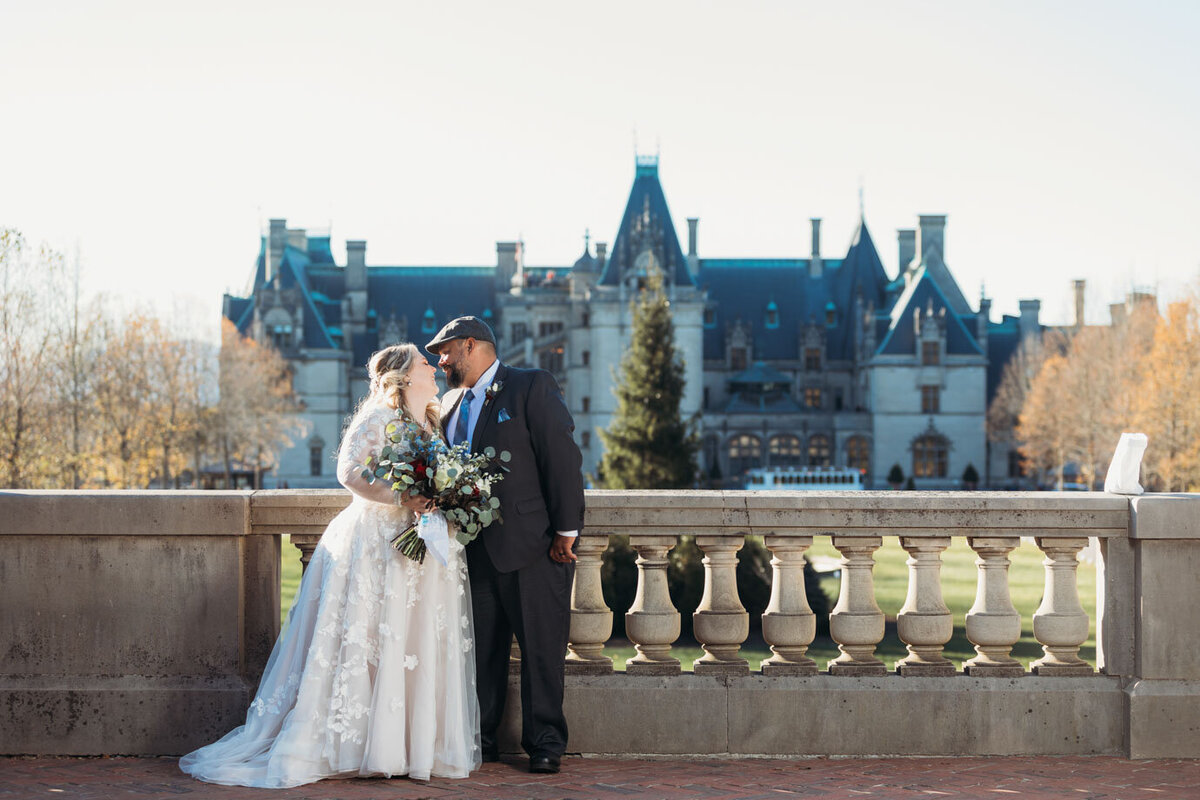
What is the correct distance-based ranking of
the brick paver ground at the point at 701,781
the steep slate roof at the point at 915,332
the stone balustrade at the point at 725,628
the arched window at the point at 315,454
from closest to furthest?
the brick paver ground at the point at 701,781, the stone balustrade at the point at 725,628, the steep slate roof at the point at 915,332, the arched window at the point at 315,454

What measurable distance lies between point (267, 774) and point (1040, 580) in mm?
24017

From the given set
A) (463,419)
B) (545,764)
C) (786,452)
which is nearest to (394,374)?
(463,419)

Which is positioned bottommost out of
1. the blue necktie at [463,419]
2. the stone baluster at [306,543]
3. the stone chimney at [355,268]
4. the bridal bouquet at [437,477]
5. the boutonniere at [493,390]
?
the stone baluster at [306,543]

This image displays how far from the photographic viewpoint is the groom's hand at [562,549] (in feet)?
17.5

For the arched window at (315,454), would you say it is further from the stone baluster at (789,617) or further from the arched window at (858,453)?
the stone baluster at (789,617)

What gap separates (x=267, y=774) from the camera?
16.5 ft

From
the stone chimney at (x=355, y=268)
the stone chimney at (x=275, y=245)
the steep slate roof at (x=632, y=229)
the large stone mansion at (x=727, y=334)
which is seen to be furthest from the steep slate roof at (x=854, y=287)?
the stone chimney at (x=275, y=245)

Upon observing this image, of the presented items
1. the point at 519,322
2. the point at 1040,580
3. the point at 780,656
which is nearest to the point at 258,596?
the point at 780,656

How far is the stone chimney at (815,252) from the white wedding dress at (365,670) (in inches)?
2663

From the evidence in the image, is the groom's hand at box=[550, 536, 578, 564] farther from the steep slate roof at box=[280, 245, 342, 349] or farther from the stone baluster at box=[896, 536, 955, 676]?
the steep slate roof at box=[280, 245, 342, 349]

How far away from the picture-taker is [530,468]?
17.9 ft

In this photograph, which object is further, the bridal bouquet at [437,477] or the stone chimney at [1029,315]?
→ the stone chimney at [1029,315]

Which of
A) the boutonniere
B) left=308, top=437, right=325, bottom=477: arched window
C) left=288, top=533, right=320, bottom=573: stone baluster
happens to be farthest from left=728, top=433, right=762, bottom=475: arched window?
the boutonniere

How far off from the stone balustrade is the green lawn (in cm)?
1241
